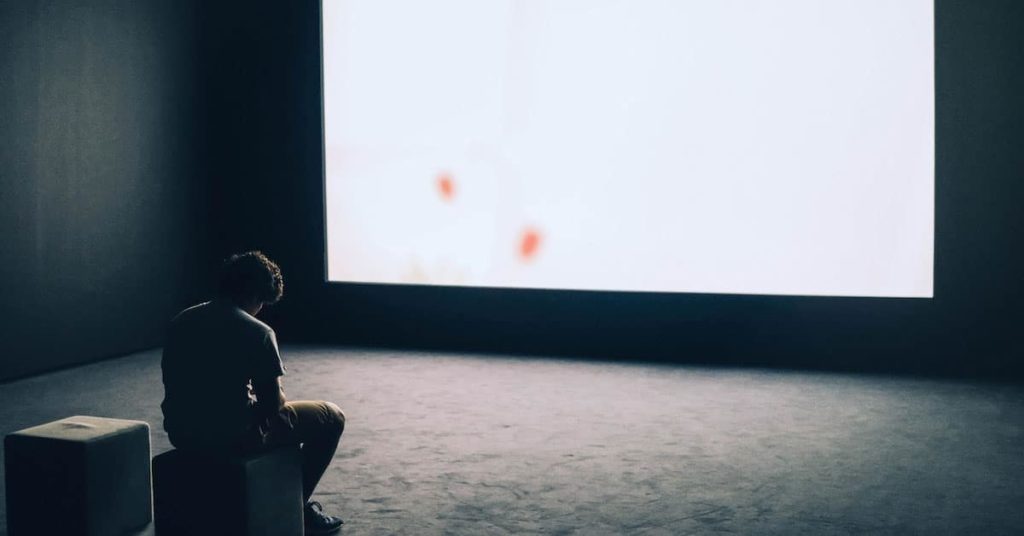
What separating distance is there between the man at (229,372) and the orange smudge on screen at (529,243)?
349 cm

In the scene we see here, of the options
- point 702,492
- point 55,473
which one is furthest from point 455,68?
point 55,473

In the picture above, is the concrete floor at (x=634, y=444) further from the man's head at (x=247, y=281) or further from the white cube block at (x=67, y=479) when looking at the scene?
the man's head at (x=247, y=281)

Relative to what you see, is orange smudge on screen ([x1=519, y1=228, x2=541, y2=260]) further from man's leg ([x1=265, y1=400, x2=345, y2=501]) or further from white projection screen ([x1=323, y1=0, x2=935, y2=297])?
man's leg ([x1=265, y1=400, x2=345, y2=501])

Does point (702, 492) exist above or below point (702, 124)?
below

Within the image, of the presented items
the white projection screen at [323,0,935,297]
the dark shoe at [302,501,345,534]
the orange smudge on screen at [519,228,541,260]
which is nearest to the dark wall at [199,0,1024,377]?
the white projection screen at [323,0,935,297]

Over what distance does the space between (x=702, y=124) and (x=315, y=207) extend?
108 inches

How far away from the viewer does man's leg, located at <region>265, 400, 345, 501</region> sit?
2.79 m

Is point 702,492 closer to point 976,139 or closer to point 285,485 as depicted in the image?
point 285,485

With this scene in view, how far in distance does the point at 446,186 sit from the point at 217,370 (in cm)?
383

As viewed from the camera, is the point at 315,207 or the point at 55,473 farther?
the point at 315,207

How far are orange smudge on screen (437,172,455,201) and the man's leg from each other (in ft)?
11.3

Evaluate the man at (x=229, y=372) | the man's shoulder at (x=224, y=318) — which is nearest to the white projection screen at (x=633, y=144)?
the man at (x=229, y=372)

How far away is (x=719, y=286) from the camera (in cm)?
581

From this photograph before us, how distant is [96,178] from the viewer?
6.10m
